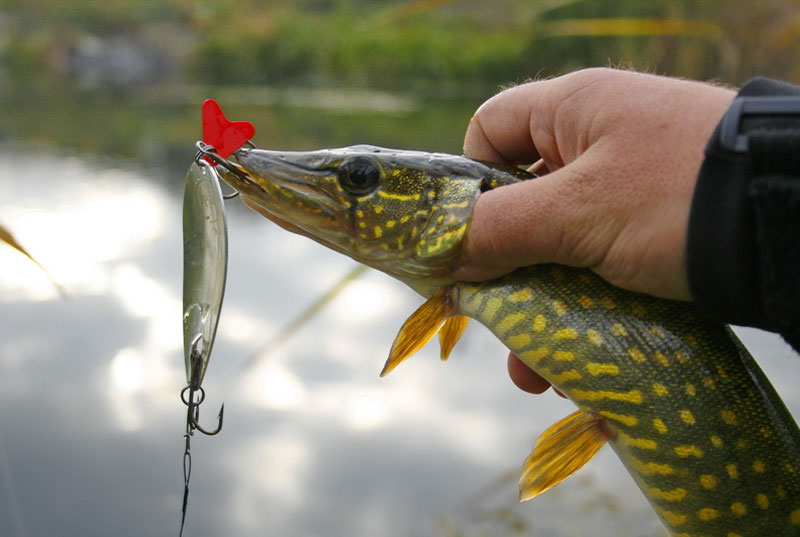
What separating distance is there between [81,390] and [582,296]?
2317 mm

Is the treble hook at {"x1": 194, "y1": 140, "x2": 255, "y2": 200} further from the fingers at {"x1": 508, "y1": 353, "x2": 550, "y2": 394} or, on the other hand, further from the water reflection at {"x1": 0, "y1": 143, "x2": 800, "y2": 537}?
the water reflection at {"x1": 0, "y1": 143, "x2": 800, "y2": 537}

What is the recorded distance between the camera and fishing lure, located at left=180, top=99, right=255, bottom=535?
2.96 ft

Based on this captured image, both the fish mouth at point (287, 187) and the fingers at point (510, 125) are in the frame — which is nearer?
the fish mouth at point (287, 187)

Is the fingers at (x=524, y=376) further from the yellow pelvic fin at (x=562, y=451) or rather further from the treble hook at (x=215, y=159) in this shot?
the treble hook at (x=215, y=159)

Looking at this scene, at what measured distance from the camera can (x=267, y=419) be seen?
2721mm

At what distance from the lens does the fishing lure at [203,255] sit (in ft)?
2.96

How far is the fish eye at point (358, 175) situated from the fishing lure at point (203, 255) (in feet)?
0.49

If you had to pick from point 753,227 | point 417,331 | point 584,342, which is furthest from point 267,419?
point 753,227

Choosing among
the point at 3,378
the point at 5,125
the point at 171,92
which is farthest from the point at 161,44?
the point at 3,378

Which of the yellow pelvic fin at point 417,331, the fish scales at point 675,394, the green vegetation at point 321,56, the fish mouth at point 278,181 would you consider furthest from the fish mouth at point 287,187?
the green vegetation at point 321,56

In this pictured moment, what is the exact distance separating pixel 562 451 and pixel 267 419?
1847 mm

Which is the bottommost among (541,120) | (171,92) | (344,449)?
(171,92)

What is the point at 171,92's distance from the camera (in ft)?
39.1

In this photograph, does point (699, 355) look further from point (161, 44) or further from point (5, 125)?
point (161, 44)
